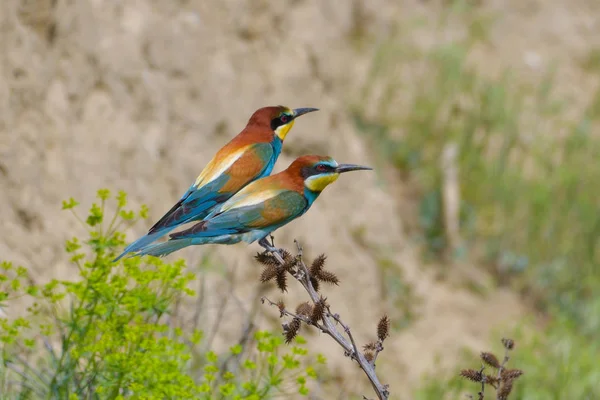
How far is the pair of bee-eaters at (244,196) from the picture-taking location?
1856 millimetres

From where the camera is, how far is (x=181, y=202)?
6.27 ft

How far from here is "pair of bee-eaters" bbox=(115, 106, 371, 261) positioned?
1.86 meters

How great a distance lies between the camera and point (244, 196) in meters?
1.93

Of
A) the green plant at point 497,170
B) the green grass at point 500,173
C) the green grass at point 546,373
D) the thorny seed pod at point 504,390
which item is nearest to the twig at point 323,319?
the thorny seed pod at point 504,390

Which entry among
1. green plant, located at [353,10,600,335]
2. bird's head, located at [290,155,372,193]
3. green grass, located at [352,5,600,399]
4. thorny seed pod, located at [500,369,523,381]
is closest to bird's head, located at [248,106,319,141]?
bird's head, located at [290,155,372,193]

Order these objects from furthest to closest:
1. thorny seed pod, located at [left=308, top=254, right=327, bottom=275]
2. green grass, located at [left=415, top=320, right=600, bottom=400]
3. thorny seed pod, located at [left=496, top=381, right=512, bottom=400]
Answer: green grass, located at [left=415, top=320, right=600, bottom=400], thorny seed pod, located at [left=496, top=381, right=512, bottom=400], thorny seed pod, located at [left=308, top=254, right=327, bottom=275]

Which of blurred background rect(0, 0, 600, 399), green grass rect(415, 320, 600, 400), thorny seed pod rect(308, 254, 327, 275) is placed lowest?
thorny seed pod rect(308, 254, 327, 275)

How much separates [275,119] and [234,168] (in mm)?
189

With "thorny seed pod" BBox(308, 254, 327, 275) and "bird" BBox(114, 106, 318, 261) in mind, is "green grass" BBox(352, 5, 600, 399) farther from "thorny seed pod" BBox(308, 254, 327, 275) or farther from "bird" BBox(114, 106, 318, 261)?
"thorny seed pod" BBox(308, 254, 327, 275)

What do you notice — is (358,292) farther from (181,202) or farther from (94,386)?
(181,202)

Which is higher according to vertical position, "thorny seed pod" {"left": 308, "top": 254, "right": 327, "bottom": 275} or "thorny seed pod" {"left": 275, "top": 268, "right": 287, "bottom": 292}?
"thorny seed pod" {"left": 308, "top": 254, "right": 327, "bottom": 275}

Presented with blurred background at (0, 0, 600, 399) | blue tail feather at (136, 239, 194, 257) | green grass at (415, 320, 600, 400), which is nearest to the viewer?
blue tail feather at (136, 239, 194, 257)

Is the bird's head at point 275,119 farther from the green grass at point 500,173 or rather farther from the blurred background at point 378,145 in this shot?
the green grass at point 500,173

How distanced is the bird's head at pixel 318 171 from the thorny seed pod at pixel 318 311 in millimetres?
223
